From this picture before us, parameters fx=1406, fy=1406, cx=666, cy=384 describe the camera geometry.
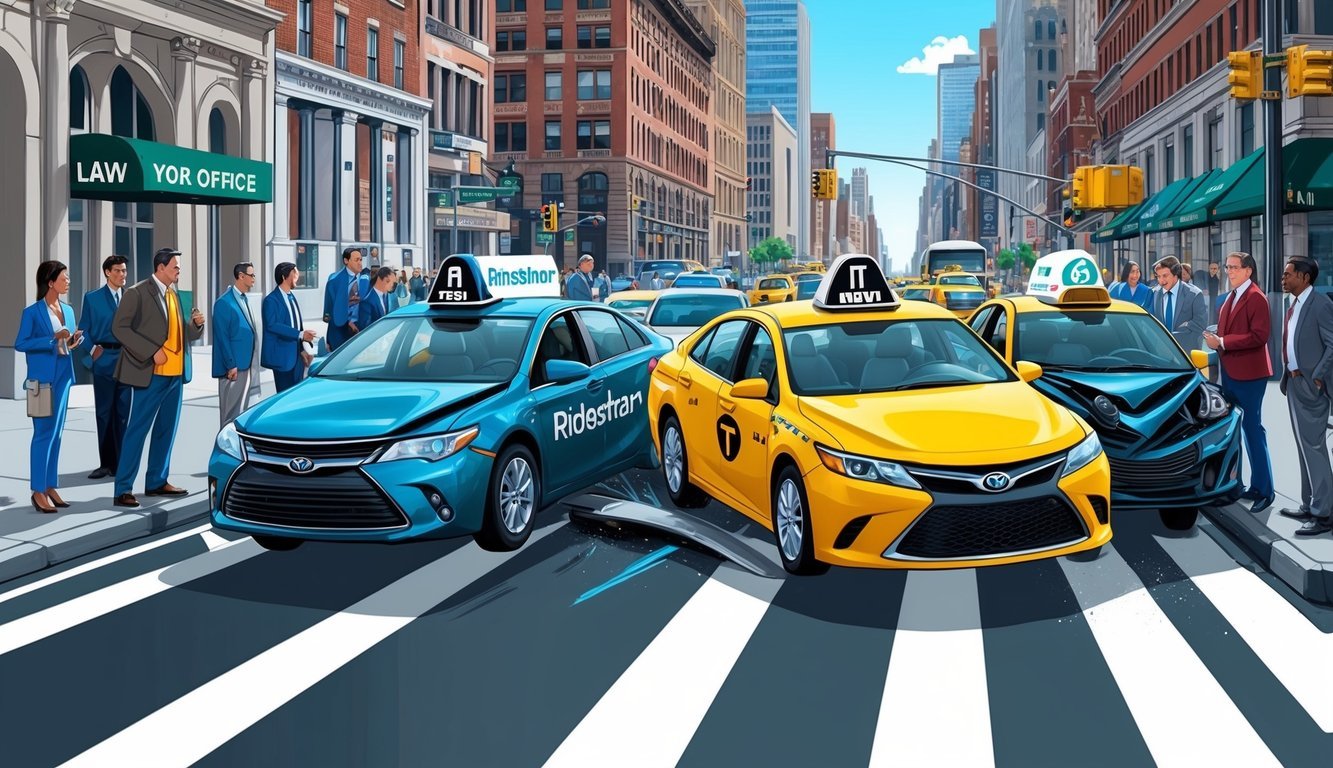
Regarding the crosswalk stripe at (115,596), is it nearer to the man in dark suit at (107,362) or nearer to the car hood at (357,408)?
the car hood at (357,408)

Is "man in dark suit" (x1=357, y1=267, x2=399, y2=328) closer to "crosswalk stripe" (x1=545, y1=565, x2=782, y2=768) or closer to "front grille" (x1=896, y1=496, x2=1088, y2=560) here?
"crosswalk stripe" (x1=545, y1=565, x2=782, y2=768)

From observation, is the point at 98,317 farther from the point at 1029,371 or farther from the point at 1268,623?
the point at 1268,623

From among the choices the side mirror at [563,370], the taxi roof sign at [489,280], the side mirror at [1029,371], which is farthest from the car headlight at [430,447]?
the side mirror at [1029,371]

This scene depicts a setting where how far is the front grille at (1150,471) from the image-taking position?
8688 millimetres

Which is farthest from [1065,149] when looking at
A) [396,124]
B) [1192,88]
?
[396,124]

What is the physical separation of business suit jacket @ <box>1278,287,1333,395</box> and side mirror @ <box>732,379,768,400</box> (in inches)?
135

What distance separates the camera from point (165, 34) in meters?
26.8

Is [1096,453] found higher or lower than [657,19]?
lower

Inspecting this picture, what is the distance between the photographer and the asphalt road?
5188 mm

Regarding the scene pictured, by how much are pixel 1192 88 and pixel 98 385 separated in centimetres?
3858

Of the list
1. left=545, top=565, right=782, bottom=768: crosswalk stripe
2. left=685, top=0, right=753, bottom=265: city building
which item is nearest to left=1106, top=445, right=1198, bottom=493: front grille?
left=545, top=565, right=782, bottom=768: crosswalk stripe

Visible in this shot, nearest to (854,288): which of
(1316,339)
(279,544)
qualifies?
(1316,339)

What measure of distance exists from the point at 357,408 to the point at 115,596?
1.67 meters

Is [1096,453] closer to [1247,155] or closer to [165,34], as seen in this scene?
[165,34]
